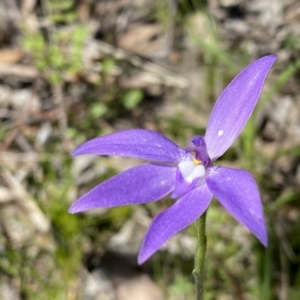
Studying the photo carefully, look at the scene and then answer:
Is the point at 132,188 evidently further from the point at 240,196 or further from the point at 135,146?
the point at 240,196

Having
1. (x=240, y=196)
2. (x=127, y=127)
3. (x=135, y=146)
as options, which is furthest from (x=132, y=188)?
(x=127, y=127)

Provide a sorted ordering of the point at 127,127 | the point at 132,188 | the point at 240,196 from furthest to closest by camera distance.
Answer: the point at 127,127 → the point at 132,188 → the point at 240,196

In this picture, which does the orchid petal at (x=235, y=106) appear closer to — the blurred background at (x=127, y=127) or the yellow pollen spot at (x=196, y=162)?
the yellow pollen spot at (x=196, y=162)

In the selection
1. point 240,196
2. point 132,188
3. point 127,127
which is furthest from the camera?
point 127,127

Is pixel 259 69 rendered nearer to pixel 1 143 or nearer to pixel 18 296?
pixel 18 296

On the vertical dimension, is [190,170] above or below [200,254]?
→ above

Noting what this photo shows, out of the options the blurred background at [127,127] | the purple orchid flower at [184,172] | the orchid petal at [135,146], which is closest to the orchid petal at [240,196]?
the purple orchid flower at [184,172]
